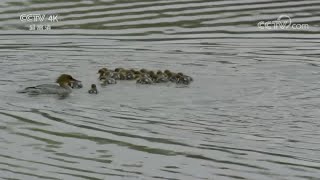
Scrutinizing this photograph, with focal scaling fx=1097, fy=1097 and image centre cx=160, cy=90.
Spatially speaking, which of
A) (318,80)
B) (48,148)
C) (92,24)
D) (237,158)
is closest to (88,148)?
(48,148)

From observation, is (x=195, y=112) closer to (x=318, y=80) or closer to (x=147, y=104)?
(x=147, y=104)

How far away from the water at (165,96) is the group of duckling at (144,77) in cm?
10

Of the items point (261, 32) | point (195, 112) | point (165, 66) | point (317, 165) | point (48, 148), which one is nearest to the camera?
point (317, 165)

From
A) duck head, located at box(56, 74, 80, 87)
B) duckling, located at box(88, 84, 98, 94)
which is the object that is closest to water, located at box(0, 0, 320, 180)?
duckling, located at box(88, 84, 98, 94)

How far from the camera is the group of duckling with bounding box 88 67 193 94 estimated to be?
12.4 m

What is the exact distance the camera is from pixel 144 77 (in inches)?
486

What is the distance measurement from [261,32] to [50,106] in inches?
183

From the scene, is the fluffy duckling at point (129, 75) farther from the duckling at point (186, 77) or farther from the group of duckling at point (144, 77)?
the duckling at point (186, 77)

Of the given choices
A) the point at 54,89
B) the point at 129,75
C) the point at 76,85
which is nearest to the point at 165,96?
the point at 129,75

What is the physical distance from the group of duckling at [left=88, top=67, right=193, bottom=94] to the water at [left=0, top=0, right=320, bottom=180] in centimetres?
10

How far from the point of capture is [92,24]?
51.4 ft

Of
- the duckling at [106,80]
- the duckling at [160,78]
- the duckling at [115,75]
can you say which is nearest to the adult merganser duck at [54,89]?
the duckling at [106,80]

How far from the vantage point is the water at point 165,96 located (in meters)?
9.54

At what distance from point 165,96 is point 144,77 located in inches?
19.8
